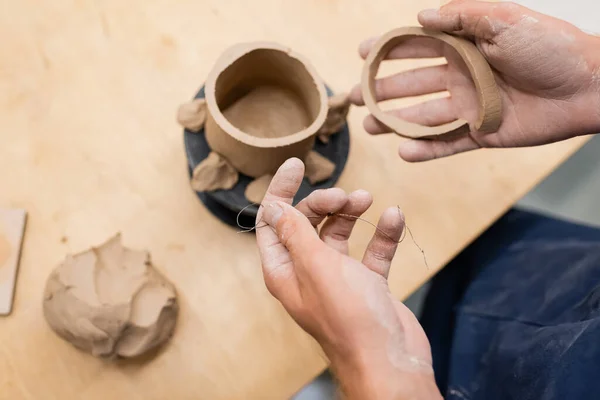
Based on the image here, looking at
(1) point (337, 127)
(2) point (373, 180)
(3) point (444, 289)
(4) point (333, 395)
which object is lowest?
(4) point (333, 395)

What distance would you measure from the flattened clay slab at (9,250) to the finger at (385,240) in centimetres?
58

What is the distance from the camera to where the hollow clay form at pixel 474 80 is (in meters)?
0.80

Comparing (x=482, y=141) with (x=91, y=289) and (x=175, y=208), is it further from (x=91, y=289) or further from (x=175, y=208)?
(x=91, y=289)

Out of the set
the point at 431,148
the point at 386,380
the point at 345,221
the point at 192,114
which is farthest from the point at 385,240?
the point at 192,114

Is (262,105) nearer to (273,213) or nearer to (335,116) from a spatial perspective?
(335,116)

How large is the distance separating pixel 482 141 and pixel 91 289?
2.31 ft

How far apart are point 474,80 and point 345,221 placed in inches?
13.3

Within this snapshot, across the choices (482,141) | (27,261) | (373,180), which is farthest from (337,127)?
(27,261)

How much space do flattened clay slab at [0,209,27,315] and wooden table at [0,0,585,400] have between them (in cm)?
2

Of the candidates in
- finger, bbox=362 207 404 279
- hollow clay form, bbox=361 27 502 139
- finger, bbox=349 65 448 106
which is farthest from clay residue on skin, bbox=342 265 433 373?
finger, bbox=349 65 448 106

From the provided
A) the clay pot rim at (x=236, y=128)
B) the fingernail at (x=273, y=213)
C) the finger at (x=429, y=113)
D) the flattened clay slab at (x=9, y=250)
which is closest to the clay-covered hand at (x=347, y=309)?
the fingernail at (x=273, y=213)

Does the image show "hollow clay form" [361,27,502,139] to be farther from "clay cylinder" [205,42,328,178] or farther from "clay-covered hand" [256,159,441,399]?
"clay-covered hand" [256,159,441,399]

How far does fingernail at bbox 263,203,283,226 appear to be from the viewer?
615 mm

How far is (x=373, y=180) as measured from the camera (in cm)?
98
